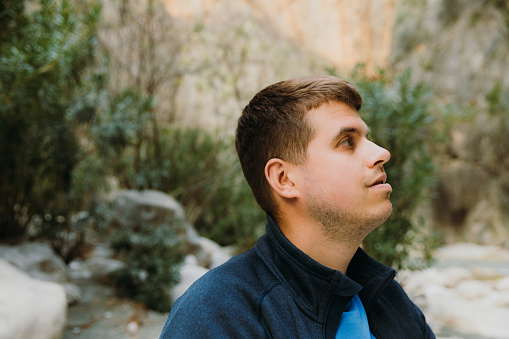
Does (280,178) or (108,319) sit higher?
(280,178)

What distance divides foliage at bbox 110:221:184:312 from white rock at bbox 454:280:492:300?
375cm

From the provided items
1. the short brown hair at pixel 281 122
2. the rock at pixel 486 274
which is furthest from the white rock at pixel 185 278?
the rock at pixel 486 274

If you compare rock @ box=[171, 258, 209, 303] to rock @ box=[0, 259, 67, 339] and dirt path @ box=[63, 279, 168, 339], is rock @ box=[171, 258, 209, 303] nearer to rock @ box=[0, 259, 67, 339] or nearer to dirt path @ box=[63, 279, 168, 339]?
dirt path @ box=[63, 279, 168, 339]

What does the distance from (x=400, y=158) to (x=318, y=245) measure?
269 centimetres

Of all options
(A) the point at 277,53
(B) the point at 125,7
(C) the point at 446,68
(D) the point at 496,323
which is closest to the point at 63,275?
(B) the point at 125,7

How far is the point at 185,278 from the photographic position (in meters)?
4.91

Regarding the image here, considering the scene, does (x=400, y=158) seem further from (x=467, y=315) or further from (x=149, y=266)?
(x=149, y=266)

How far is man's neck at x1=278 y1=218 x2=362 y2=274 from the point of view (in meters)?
1.20

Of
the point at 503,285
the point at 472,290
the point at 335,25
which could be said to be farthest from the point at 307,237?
the point at 335,25

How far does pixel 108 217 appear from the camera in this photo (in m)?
5.83

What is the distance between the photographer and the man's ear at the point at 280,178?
122 centimetres

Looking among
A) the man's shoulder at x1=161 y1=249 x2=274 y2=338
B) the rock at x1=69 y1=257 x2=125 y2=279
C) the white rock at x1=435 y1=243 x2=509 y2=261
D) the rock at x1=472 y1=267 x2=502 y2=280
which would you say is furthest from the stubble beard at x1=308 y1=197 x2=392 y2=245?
the white rock at x1=435 y1=243 x2=509 y2=261

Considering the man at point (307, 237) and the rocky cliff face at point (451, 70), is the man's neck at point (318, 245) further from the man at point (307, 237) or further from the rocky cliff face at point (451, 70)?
the rocky cliff face at point (451, 70)

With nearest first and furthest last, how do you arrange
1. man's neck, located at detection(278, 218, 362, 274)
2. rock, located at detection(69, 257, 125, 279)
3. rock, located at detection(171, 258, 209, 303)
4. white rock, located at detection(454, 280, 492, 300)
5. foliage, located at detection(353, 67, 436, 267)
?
man's neck, located at detection(278, 218, 362, 274) → foliage, located at detection(353, 67, 436, 267) → rock, located at detection(171, 258, 209, 303) → rock, located at detection(69, 257, 125, 279) → white rock, located at detection(454, 280, 492, 300)
